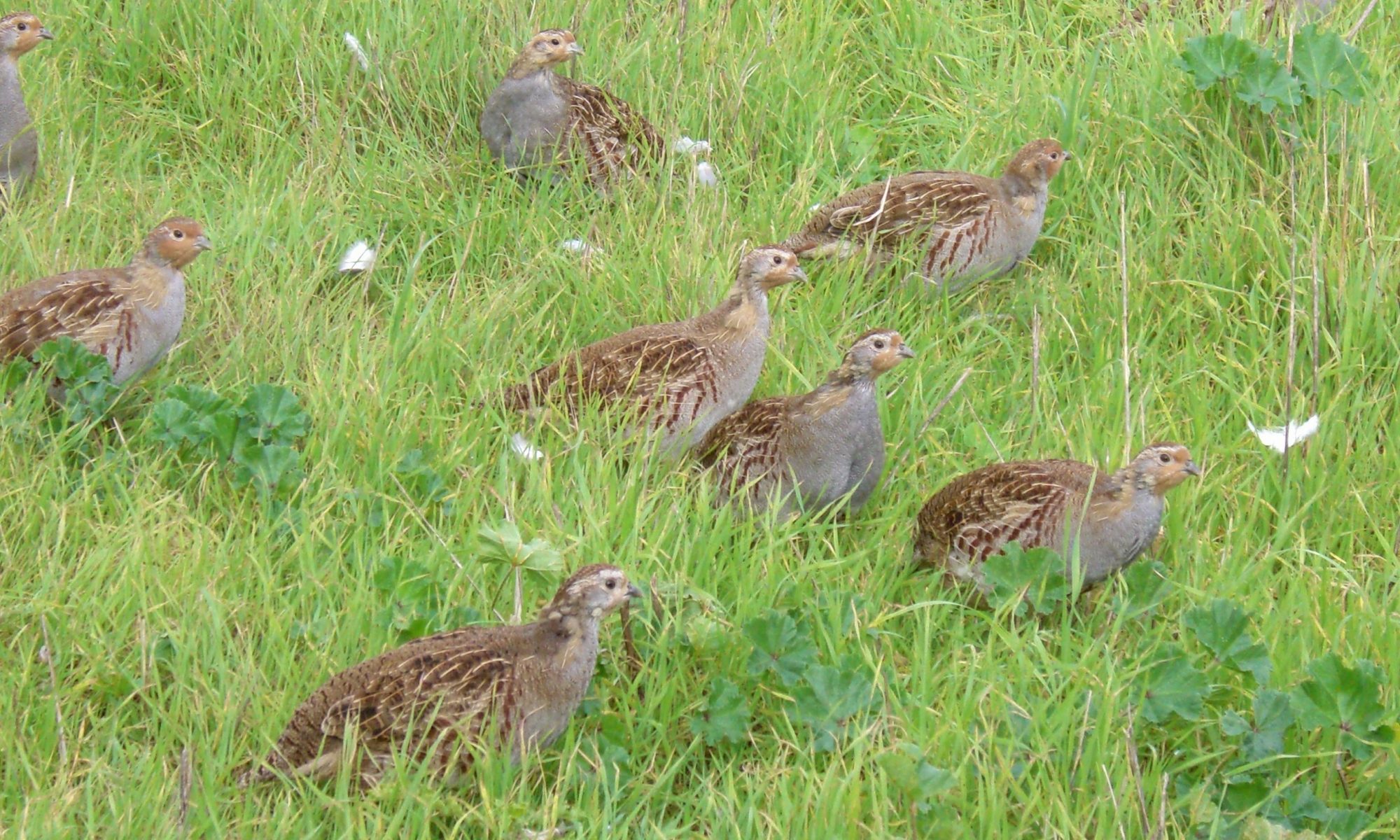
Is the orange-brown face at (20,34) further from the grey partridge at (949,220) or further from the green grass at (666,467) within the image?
the grey partridge at (949,220)

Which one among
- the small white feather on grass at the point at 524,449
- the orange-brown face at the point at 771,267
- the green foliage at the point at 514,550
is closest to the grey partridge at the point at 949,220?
the orange-brown face at the point at 771,267

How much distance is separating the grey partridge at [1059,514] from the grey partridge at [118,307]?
2.60 metres

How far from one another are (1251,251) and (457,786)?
371 cm

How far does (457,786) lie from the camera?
3980 millimetres

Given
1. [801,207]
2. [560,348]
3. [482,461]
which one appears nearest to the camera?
[482,461]

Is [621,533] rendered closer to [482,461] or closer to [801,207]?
[482,461]

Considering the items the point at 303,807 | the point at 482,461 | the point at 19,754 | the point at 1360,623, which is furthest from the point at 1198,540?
the point at 19,754

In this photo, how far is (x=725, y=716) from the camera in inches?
165

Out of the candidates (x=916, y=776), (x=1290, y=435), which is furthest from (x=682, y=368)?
(x=916, y=776)

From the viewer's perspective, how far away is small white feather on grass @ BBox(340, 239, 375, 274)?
20.7 feet

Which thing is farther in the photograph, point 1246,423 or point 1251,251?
point 1251,251

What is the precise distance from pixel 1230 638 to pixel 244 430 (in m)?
2.81

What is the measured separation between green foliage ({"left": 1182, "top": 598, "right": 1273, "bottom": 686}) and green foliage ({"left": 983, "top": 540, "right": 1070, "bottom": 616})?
1.70 feet

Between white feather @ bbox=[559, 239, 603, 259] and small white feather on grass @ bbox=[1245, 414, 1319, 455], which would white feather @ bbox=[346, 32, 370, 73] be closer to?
white feather @ bbox=[559, 239, 603, 259]
